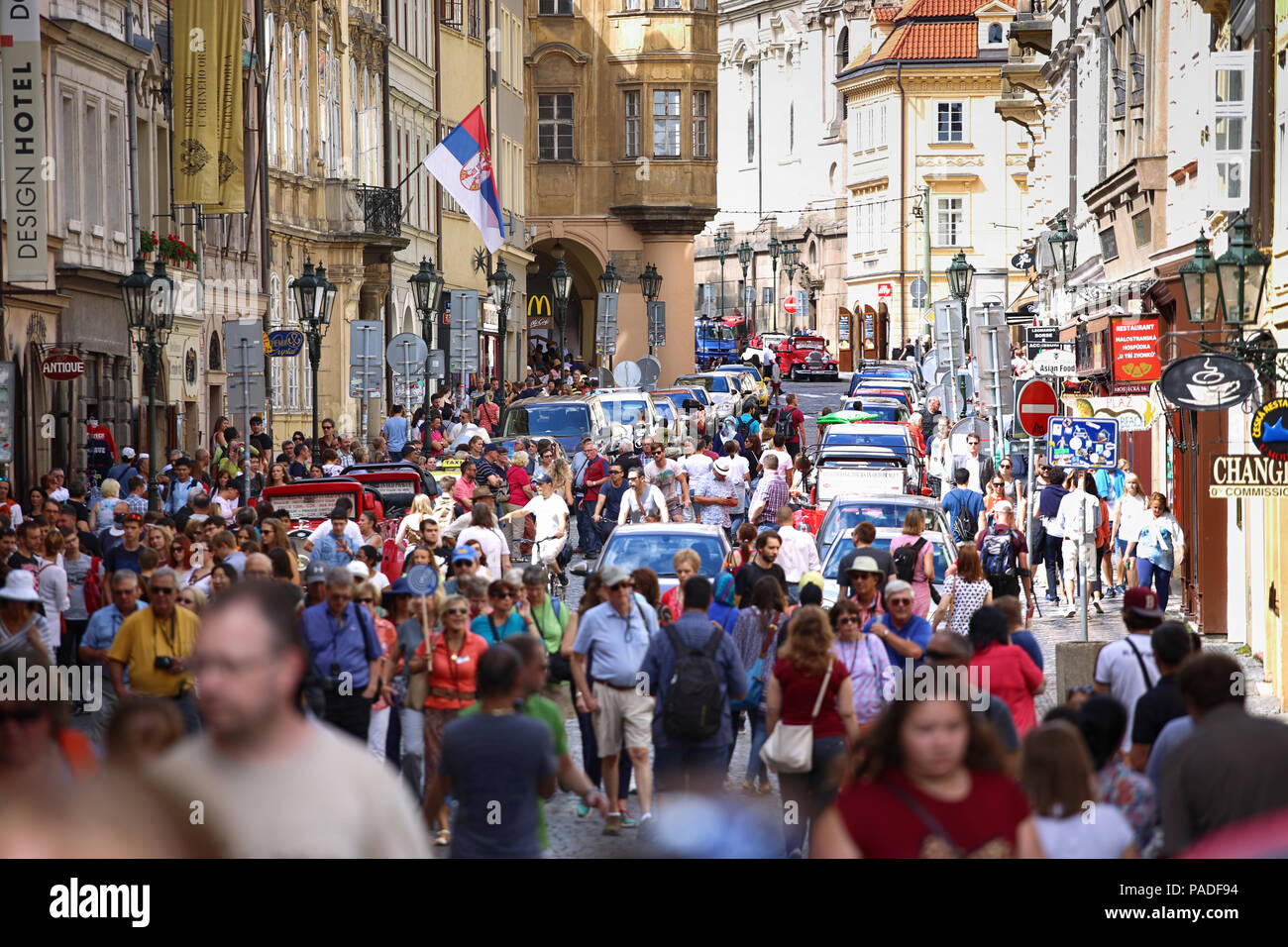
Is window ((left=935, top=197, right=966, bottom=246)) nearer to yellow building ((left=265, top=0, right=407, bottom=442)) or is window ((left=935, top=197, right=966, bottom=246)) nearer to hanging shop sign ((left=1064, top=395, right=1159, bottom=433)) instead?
yellow building ((left=265, top=0, right=407, bottom=442))

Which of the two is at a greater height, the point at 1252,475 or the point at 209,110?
the point at 209,110

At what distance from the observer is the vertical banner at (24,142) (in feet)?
82.9

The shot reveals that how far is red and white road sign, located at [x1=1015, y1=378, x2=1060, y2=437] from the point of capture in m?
23.5

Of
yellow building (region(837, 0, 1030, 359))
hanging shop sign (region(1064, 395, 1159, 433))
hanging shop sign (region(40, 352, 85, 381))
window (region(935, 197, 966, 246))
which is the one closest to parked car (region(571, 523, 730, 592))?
hanging shop sign (region(1064, 395, 1159, 433))

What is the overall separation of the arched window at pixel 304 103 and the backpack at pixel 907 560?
27.7 metres

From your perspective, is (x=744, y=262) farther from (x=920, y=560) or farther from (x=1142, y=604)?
(x=1142, y=604)

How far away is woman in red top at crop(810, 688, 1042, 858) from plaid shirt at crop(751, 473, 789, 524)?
19259 millimetres

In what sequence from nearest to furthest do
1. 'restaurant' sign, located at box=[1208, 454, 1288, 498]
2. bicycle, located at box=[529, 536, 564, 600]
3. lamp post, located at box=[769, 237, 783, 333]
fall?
'restaurant' sign, located at box=[1208, 454, 1288, 498], bicycle, located at box=[529, 536, 564, 600], lamp post, located at box=[769, 237, 783, 333]

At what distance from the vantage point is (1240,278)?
1947 centimetres

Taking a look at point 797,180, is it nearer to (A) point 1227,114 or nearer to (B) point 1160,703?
(A) point 1227,114

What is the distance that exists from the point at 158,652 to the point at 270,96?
29.8 metres

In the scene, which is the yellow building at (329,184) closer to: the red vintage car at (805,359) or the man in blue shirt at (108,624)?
the man in blue shirt at (108,624)

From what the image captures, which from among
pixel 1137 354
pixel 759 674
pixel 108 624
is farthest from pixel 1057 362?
pixel 108 624
